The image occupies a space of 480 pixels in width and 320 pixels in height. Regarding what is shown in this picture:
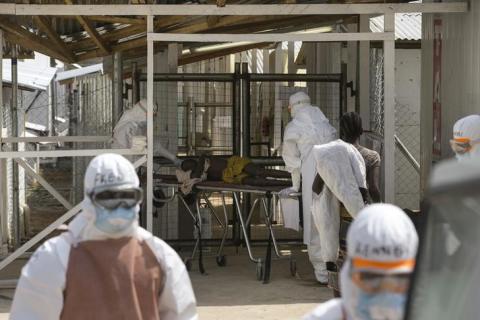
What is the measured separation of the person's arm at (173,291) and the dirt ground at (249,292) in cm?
401

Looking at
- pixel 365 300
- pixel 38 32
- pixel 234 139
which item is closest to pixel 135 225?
pixel 365 300

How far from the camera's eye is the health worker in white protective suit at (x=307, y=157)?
9.01 meters

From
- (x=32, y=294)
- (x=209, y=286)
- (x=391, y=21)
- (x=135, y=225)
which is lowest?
(x=209, y=286)

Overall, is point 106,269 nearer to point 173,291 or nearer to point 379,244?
point 173,291

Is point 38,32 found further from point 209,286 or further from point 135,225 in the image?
A: point 135,225

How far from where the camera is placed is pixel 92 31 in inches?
380

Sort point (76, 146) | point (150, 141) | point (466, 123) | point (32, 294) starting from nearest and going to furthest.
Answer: point (32, 294), point (466, 123), point (150, 141), point (76, 146)

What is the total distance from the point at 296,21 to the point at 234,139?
1.45 m

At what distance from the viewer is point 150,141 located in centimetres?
842

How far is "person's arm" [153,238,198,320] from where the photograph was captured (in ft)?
12.1

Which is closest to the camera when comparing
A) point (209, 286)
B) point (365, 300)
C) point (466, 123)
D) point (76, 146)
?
point (365, 300)

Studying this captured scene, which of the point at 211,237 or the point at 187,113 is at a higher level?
the point at 187,113

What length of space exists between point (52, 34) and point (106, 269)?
269 inches

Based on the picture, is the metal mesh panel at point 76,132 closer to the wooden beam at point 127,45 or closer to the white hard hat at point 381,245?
the wooden beam at point 127,45
